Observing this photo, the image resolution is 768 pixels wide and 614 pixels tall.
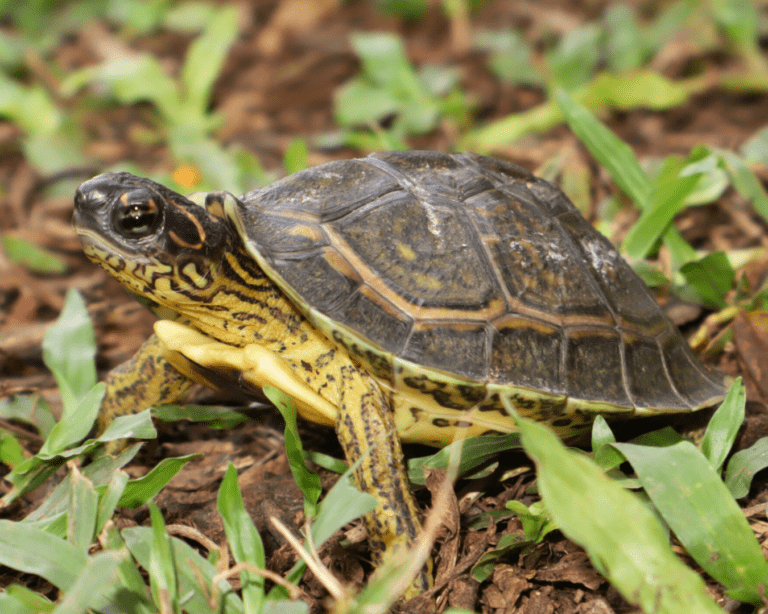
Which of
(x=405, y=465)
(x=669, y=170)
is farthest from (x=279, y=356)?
(x=669, y=170)

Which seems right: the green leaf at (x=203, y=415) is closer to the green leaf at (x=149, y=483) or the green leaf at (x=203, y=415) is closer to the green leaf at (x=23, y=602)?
the green leaf at (x=149, y=483)

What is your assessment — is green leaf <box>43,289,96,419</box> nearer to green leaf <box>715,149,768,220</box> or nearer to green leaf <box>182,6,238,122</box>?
green leaf <box>182,6,238,122</box>

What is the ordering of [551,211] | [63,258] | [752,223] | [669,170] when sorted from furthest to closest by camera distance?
[63,258] < [752,223] < [669,170] < [551,211]

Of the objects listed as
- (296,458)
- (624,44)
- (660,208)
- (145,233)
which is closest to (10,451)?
(145,233)

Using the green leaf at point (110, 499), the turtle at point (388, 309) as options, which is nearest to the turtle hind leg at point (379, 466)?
the turtle at point (388, 309)

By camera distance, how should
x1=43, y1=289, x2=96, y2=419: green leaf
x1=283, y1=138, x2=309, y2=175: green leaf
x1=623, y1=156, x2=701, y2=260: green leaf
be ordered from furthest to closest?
x1=283, y1=138, x2=309, y2=175: green leaf → x1=623, y1=156, x2=701, y2=260: green leaf → x1=43, y1=289, x2=96, y2=419: green leaf

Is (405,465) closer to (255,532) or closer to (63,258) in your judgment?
(255,532)

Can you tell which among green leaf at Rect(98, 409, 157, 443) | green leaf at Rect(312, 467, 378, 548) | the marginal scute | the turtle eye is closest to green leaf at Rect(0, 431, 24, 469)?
green leaf at Rect(98, 409, 157, 443)
